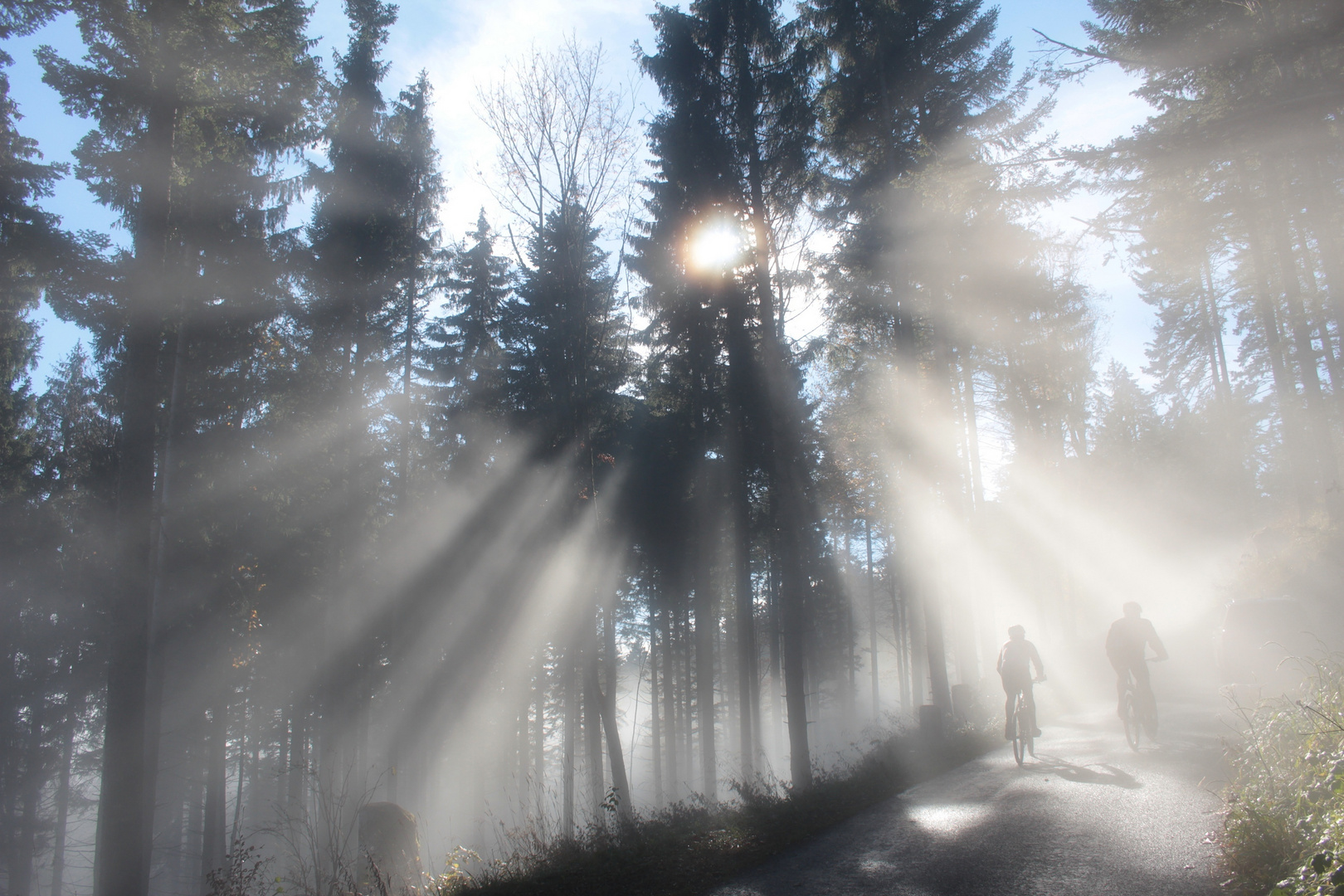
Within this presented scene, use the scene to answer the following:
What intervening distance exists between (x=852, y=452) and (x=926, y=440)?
10.0 ft

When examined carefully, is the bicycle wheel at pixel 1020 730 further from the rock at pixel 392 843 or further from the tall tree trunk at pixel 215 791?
the tall tree trunk at pixel 215 791

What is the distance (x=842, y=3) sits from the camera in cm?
1505

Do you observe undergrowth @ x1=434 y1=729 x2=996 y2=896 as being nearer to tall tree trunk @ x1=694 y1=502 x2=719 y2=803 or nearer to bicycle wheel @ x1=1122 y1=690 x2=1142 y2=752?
bicycle wheel @ x1=1122 y1=690 x2=1142 y2=752

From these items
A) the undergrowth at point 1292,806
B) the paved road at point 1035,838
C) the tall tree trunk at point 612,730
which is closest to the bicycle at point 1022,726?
the paved road at point 1035,838

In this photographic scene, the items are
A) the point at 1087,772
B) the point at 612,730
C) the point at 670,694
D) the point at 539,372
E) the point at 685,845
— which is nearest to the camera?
the point at 685,845

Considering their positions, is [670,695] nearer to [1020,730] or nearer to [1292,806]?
[1020,730]

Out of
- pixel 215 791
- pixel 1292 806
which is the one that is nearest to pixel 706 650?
pixel 215 791

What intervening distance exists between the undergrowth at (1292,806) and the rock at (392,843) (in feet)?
27.1

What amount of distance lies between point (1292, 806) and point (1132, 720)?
6.11 metres

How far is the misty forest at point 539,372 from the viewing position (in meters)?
9.30

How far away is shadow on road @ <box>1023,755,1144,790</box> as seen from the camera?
297 inches

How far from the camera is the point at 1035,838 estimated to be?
5.79 meters

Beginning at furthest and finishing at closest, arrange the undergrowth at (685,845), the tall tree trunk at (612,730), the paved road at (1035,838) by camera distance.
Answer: the tall tree trunk at (612,730) < the undergrowth at (685,845) < the paved road at (1035,838)

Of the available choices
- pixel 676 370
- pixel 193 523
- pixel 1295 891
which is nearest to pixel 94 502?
pixel 193 523
